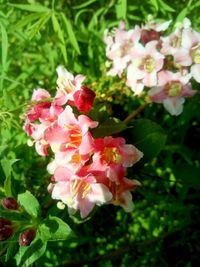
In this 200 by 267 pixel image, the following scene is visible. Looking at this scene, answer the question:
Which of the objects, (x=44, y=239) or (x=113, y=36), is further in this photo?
(x=113, y=36)

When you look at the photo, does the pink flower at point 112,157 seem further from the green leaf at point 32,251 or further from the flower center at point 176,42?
the flower center at point 176,42

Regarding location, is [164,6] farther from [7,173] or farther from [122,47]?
[7,173]

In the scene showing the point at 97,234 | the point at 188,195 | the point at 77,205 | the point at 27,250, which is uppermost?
the point at 77,205

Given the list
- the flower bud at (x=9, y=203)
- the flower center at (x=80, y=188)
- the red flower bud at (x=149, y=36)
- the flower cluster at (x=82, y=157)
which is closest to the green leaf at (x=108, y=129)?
the flower cluster at (x=82, y=157)

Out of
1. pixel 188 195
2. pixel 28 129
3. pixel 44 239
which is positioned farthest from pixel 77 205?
pixel 188 195

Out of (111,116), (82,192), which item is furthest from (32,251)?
(111,116)

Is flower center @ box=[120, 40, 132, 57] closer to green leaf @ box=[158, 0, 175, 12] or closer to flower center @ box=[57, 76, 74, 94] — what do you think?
green leaf @ box=[158, 0, 175, 12]

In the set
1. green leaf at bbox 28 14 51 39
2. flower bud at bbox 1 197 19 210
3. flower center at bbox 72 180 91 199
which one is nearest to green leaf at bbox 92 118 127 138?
flower center at bbox 72 180 91 199

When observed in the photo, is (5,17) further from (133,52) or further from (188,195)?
(188,195)

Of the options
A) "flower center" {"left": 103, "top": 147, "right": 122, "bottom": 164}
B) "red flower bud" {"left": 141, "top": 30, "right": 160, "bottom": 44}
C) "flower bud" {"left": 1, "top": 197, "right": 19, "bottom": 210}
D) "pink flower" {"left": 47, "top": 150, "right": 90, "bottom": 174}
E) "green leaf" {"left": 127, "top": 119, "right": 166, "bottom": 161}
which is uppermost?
"red flower bud" {"left": 141, "top": 30, "right": 160, "bottom": 44}
